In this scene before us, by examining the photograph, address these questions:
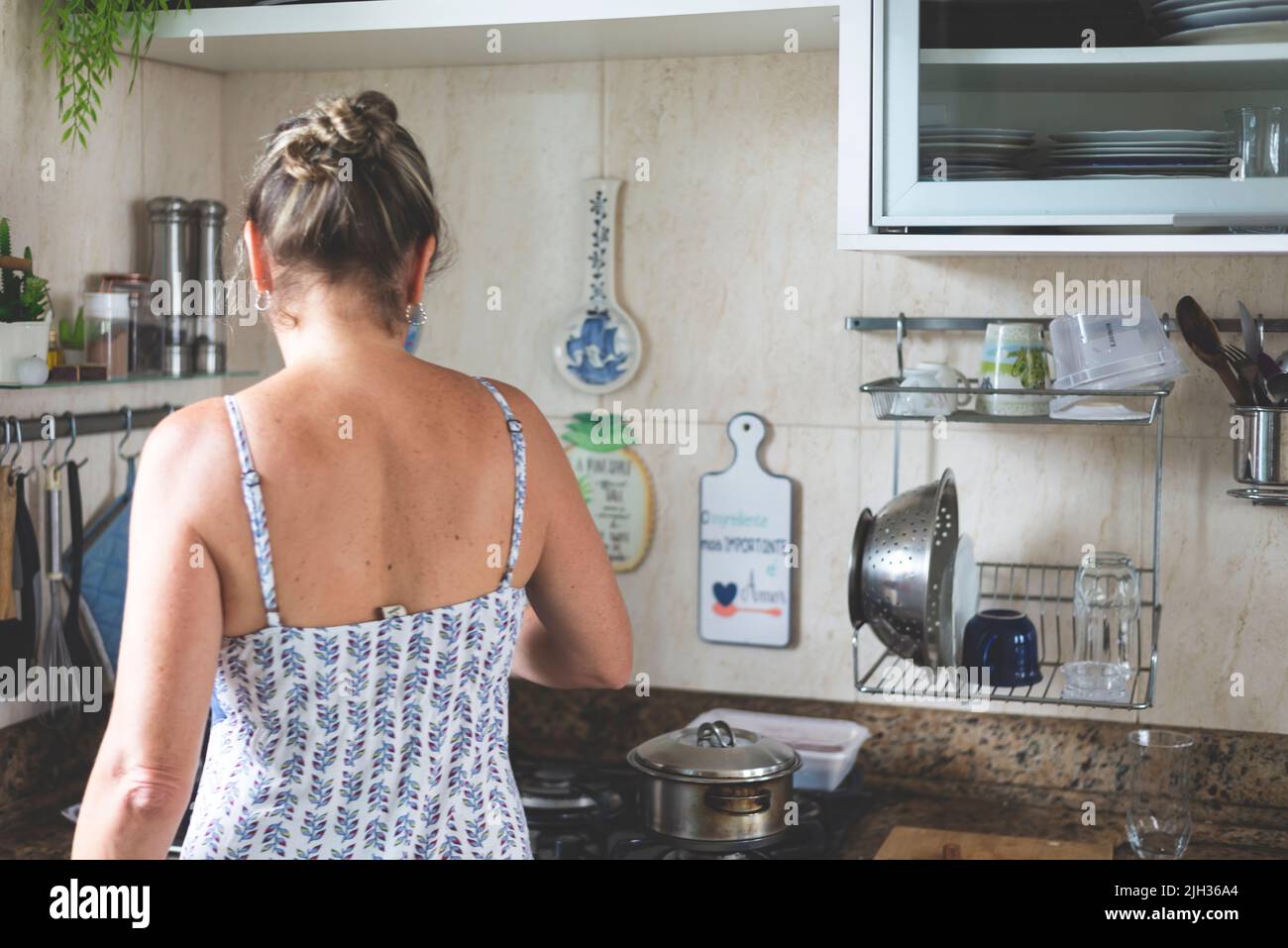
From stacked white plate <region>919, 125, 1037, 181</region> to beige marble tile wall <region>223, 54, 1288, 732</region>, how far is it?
1.10ft

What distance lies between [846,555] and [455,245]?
73 centimetres

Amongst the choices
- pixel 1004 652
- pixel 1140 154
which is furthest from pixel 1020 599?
pixel 1140 154

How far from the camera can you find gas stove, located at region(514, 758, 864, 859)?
168cm

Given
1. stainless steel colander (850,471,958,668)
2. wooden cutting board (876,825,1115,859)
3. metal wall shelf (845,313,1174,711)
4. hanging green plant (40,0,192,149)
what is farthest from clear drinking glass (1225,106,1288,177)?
hanging green plant (40,0,192,149)

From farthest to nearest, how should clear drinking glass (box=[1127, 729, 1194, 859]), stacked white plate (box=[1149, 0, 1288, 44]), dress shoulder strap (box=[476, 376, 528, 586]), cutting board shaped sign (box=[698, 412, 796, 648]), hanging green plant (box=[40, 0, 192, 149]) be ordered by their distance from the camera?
1. cutting board shaped sign (box=[698, 412, 796, 648])
2. hanging green plant (box=[40, 0, 192, 149])
3. clear drinking glass (box=[1127, 729, 1194, 859])
4. stacked white plate (box=[1149, 0, 1288, 44])
5. dress shoulder strap (box=[476, 376, 528, 586])

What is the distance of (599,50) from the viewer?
1959 mm

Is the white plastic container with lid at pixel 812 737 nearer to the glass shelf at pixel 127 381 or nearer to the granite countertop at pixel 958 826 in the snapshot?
the granite countertop at pixel 958 826

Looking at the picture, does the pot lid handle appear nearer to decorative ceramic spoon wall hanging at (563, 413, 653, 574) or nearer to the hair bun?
decorative ceramic spoon wall hanging at (563, 413, 653, 574)

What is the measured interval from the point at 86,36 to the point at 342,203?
2.82 ft

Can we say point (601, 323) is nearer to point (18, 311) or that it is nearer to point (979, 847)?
point (18, 311)

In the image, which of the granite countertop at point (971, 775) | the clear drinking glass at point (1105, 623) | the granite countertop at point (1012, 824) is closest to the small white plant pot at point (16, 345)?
the granite countertop at point (971, 775)

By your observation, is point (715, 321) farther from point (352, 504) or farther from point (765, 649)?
point (352, 504)

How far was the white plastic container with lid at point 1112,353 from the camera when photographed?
5.54 feet

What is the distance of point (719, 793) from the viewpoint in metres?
1.68
